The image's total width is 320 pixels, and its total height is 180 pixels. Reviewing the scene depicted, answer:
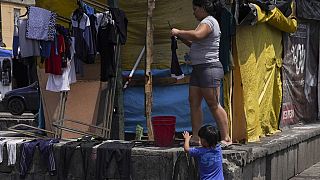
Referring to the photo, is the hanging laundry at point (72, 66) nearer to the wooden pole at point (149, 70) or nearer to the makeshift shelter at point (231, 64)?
the makeshift shelter at point (231, 64)

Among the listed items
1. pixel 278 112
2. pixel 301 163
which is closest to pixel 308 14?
pixel 278 112

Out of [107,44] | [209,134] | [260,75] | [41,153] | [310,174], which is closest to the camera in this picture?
[209,134]

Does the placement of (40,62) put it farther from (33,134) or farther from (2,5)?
(2,5)

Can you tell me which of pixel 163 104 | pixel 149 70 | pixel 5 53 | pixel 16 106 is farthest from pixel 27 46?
pixel 5 53

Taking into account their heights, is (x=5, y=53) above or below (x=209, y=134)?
above

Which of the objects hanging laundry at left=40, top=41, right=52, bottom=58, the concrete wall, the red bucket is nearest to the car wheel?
hanging laundry at left=40, top=41, right=52, bottom=58

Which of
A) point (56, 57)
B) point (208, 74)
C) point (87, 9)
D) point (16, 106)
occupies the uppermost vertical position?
point (87, 9)

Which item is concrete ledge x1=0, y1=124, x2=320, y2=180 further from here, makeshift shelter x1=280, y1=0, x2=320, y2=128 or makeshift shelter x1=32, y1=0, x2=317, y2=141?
makeshift shelter x1=280, y1=0, x2=320, y2=128

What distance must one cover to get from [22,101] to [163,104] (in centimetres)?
933

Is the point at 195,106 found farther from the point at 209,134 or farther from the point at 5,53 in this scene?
the point at 5,53

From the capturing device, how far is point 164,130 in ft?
22.9

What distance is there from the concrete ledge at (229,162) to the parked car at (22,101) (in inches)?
354

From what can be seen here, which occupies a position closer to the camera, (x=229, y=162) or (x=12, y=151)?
(x=229, y=162)

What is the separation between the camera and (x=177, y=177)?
6.68 meters
